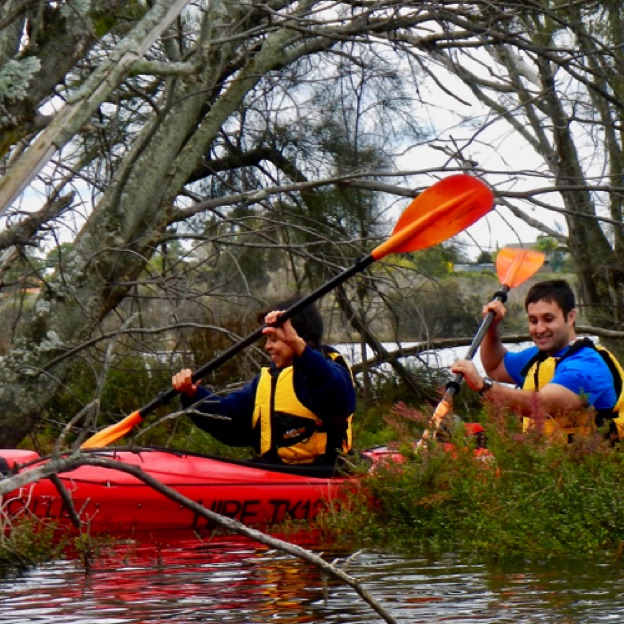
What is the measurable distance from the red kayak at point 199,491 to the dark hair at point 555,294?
56.9 inches

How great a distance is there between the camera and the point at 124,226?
7641 mm

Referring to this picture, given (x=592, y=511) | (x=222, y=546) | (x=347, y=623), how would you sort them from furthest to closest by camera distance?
(x=222, y=546) < (x=592, y=511) < (x=347, y=623)

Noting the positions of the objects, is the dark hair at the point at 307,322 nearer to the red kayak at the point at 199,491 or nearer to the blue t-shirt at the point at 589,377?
the red kayak at the point at 199,491

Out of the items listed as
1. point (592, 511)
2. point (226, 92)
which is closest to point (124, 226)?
point (226, 92)

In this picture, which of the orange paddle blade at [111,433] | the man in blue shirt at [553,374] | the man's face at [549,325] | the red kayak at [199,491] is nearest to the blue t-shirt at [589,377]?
the man in blue shirt at [553,374]

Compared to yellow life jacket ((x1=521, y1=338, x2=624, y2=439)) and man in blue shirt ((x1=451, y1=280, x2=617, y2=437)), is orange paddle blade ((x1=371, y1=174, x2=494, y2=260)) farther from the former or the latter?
yellow life jacket ((x1=521, y1=338, x2=624, y2=439))

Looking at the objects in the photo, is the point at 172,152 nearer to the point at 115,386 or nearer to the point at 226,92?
the point at 226,92

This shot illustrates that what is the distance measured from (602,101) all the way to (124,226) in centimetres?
436

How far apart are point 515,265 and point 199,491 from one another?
2816mm

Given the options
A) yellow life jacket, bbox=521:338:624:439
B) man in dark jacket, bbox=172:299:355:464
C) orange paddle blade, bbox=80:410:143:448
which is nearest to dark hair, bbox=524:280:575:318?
yellow life jacket, bbox=521:338:624:439

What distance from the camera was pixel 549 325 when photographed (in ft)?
21.0

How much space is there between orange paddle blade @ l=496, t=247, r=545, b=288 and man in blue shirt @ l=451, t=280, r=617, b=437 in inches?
46.4

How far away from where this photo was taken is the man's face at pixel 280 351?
255 inches

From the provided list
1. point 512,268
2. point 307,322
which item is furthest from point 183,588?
point 512,268
